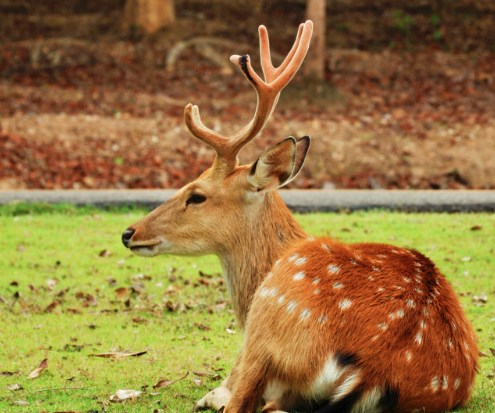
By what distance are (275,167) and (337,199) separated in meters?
5.72

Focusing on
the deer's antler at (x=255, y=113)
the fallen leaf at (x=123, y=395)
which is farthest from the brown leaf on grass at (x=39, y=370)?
the deer's antler at (x=255, y=113)

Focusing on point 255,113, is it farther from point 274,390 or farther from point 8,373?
point 8,373

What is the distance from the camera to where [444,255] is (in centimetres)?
902

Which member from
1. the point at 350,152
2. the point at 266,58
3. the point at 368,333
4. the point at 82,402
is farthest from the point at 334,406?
the point at 350,152

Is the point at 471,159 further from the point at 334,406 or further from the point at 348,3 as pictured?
→ the point at 334,406

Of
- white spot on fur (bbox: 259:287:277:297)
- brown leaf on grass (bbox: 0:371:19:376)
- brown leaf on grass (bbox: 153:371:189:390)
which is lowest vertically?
brown leaf on grass (bbox: 0:371:19:376)

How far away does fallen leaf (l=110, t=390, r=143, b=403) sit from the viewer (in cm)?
528

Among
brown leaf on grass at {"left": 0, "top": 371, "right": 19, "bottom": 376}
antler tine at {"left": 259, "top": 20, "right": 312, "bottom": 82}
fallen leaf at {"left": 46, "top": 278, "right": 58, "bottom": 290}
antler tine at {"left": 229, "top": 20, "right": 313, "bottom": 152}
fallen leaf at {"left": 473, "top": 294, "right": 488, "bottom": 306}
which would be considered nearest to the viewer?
antler tine at {"left": 229, "top": 20, "right": 313, "bottom": 152}

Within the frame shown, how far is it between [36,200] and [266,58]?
5.52 meters

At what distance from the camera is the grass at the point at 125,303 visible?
5.68m

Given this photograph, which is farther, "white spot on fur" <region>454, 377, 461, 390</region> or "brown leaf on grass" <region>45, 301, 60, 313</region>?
"brown leaf on grass" <region>45, 301, 60, 313</region>

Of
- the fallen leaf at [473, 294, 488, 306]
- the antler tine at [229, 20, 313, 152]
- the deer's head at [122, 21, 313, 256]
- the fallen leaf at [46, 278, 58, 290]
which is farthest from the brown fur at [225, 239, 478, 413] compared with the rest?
the fallen leaf at [46, 278, 58, 290]

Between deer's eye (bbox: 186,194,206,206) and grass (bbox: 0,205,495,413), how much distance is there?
99 cm

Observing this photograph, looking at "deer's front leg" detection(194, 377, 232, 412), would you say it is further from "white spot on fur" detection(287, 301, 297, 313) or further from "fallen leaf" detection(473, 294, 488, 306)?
"fallen leaf" detection(473, 294, 488, 306)
